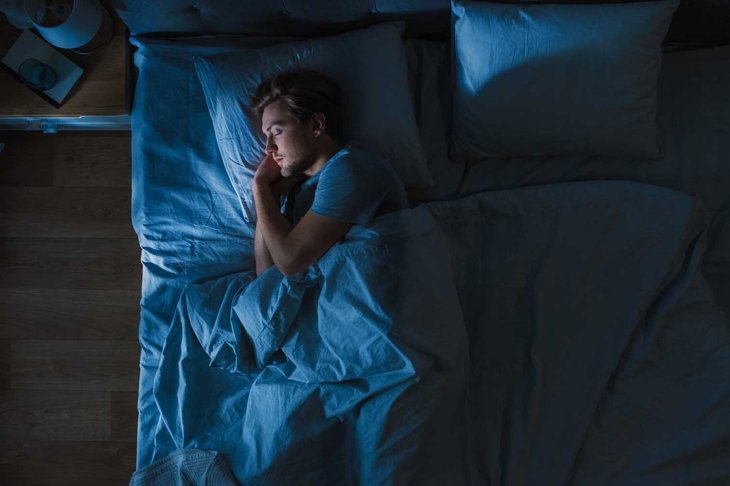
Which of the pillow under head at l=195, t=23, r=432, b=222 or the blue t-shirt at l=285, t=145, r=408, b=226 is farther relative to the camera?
the pillow under head at l=195, t=23, r=432, b=222

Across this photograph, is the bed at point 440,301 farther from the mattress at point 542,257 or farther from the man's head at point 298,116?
the man's head at point 298,116

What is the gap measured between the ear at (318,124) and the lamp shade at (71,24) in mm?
625

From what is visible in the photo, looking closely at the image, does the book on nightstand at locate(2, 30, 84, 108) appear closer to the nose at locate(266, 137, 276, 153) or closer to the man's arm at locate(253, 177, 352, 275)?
the nose at locate(266, 137, 276, 153)

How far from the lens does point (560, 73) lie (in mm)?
1452

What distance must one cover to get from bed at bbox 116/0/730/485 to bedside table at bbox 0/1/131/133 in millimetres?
49

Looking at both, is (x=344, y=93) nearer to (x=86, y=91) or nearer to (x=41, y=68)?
(x=86, y=91)

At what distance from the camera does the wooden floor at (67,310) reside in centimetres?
185

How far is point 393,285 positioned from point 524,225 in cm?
38

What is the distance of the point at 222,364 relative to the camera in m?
1.38

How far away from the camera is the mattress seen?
1321mm

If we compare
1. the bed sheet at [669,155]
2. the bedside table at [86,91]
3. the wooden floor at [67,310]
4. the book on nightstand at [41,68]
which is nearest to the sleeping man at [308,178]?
the bed sheet at [669,155]

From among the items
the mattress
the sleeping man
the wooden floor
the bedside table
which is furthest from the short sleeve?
the wooden floor

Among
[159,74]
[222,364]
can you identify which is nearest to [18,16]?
[159,74]

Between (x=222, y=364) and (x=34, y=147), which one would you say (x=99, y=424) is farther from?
(x=34, y=147)
